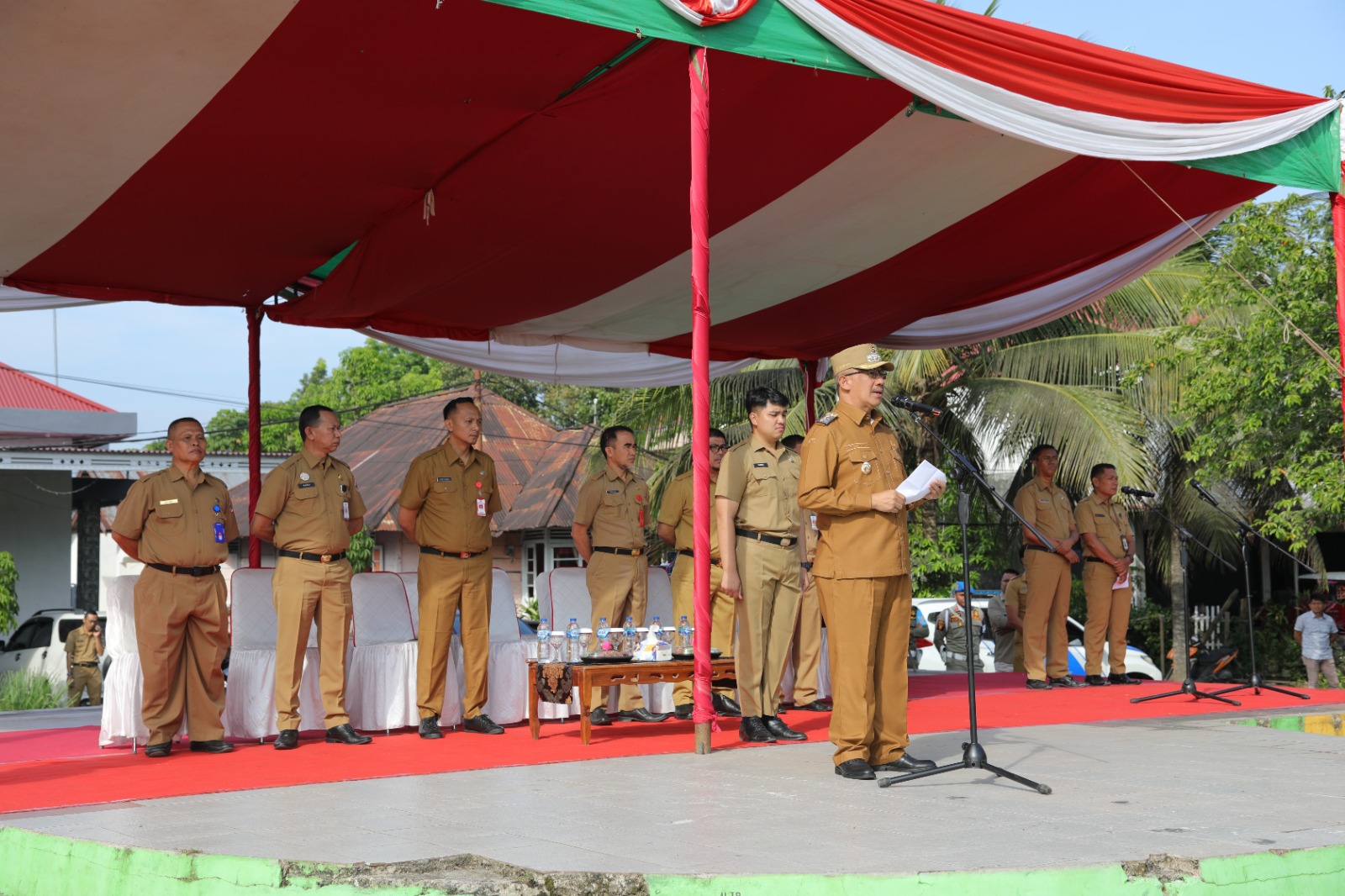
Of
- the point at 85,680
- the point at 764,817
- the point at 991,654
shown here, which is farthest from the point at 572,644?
the point at 85,680

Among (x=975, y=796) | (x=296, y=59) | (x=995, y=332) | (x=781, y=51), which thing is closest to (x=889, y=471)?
(x=975, y=796)

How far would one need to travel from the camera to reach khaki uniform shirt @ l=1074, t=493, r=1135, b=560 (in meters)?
9.84

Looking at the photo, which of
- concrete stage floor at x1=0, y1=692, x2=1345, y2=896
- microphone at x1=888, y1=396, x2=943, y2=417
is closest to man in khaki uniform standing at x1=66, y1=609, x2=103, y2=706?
concrete stage floor at x1=0, y1=692, x2=1345, y2=896

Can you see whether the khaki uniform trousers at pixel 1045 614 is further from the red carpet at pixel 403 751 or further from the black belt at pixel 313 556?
the black belt at pixel 313 556

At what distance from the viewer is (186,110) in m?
5.94

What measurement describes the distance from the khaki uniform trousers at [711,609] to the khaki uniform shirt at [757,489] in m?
0.62

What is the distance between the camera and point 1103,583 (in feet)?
32.5

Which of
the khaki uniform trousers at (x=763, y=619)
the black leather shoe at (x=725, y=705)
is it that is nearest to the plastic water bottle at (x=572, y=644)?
the black leather shoe at (x=725, y=705)

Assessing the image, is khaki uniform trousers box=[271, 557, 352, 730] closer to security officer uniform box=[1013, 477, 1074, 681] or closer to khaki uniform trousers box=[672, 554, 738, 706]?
khaki uniform trousers box=[672, 554, 738, 706]

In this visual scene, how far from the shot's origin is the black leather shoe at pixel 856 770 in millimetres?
4965

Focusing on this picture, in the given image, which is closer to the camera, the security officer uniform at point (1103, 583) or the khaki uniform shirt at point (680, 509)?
the khaki uniform shirt at point (680, 509)

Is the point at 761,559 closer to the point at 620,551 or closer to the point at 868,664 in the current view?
the point at 868,664

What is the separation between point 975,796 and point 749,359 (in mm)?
7310

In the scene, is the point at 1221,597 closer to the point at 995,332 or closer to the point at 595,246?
the point at 995,332
